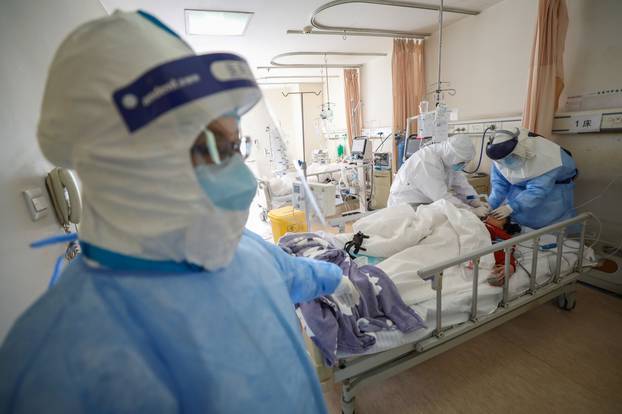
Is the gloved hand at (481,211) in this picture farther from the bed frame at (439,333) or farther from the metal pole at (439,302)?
the metal pole at (439,302)

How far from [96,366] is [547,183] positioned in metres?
2.78

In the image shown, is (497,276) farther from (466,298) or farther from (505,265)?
(466,298)

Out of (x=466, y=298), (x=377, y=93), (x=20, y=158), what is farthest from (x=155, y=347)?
(x=377, y=93)

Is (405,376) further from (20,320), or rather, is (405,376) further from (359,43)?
(359,43)

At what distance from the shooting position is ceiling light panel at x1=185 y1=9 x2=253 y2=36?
301cm

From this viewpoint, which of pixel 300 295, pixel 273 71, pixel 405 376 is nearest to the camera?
pixel 300 295

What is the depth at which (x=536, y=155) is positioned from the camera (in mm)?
2201

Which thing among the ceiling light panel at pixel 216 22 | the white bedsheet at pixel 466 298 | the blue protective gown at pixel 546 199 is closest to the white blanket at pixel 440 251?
the white bedsheet at pixel 466 298

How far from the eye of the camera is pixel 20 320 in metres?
0.47

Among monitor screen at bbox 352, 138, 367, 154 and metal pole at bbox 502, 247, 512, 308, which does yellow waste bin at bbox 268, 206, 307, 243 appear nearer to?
metal pole at bbox 502, 247, 512, 308

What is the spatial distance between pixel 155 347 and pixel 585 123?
3.51 metres

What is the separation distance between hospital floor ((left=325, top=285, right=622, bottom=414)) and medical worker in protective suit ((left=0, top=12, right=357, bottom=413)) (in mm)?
1410

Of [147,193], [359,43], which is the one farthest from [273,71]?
[147,193]

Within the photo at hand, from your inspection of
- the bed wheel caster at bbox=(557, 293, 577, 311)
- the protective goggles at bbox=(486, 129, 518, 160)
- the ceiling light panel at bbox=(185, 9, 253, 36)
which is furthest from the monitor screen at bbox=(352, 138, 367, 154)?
the bed wheel caster at bbox=(557, 293, 577, 311)
